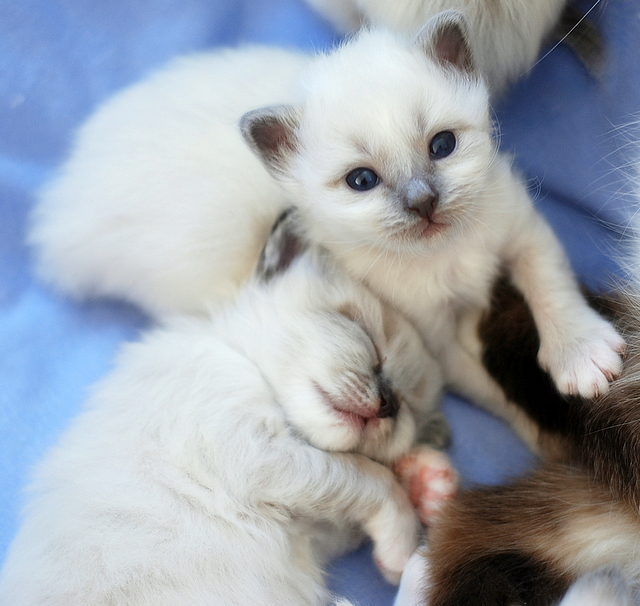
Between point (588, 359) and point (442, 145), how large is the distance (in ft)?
1.41

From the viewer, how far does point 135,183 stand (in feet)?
4.18

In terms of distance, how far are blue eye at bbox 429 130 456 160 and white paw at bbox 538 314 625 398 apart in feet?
1.26

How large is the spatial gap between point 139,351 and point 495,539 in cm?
72

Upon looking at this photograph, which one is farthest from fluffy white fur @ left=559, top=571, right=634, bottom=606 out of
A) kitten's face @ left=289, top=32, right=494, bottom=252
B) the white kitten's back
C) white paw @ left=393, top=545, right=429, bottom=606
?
the white kitten's back

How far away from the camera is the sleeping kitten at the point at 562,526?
972mm

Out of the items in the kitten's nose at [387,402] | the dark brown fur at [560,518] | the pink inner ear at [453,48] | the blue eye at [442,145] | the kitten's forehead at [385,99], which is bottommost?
the dark brown fur at [560,518]

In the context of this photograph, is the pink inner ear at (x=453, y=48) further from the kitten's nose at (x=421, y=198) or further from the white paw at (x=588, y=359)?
the white paw at (x=588, y=359)

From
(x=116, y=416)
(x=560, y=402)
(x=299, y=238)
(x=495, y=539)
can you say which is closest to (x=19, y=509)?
(x=116, y=416)

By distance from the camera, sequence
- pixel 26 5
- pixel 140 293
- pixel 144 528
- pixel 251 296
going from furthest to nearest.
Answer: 1. pixel 26 5
2. pixel 140 293
3. pixel 251 296
4. pixel 144 528

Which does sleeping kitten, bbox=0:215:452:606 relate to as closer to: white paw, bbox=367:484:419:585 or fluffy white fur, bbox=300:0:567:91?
white paw, bbox=367:484:419:585

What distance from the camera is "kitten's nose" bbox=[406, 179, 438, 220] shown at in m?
1.02

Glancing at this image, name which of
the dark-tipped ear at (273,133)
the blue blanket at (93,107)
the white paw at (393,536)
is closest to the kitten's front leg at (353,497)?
the white paw at (393,536)

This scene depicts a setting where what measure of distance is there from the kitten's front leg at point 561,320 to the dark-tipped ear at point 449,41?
0.33 meters

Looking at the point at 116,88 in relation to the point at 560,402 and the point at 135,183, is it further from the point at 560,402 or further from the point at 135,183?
the point at 560,402
